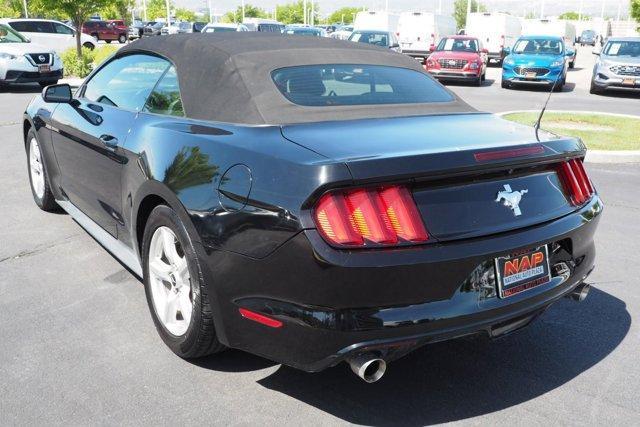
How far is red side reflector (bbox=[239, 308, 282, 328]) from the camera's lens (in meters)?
2.66

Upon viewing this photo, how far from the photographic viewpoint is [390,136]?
2959mm

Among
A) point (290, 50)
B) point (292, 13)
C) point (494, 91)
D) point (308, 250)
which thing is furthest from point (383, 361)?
point (292, 13)

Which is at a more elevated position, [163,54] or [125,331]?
[163,54]

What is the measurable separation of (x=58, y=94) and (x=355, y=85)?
2364 millimetres

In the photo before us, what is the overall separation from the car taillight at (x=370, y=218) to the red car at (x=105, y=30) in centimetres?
5061

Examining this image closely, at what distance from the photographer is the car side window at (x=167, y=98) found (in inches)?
142

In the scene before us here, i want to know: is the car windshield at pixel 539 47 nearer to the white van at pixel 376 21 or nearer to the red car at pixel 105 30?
the white van at pixel 376 21

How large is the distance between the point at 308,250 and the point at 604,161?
736cm

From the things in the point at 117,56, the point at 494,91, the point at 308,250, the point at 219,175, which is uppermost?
the point at 117,56

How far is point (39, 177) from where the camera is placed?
19.3 ft

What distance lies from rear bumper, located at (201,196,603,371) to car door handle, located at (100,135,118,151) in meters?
1.34

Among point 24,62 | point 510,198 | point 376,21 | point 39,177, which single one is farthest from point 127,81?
point 376,21

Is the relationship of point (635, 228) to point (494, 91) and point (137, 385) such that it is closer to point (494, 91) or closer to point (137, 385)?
point (137, 385)

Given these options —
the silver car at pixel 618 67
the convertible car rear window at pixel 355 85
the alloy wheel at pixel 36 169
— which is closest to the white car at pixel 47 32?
the silver car at pixel 618 67
